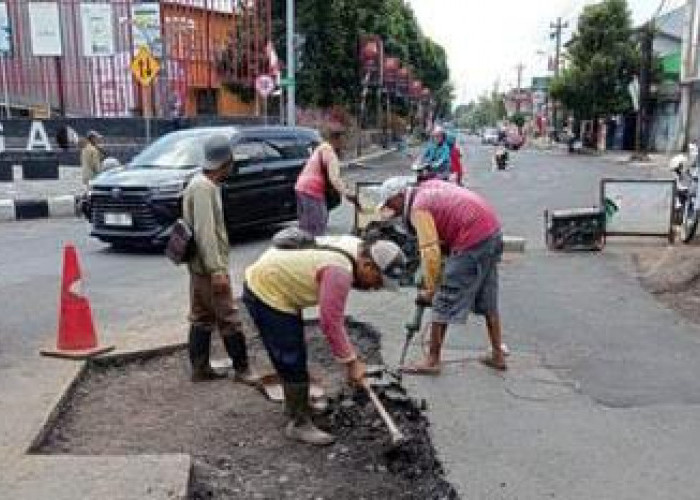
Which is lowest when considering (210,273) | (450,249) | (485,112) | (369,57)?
(485,112)

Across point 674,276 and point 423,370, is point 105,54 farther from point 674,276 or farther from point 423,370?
point 423,370

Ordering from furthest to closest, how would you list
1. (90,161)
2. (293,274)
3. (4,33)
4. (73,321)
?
(4,33), (90,161), (73,321), (293,274)

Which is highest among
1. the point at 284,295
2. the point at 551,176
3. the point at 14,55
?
the point at 14,55

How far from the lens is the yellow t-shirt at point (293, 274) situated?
4500mm

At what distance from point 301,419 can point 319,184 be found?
4.60m

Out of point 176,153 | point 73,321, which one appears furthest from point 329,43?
point 73,321

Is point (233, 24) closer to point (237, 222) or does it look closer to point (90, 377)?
point (237, 222)

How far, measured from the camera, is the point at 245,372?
606 cm

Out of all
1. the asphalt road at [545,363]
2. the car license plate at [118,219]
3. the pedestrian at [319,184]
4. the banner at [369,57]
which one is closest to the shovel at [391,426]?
the asphalt road at [545,363]

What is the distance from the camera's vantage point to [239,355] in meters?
6.05

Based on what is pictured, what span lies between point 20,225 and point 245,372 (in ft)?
33.6

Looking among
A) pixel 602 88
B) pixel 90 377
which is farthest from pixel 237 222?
pixel 602 88

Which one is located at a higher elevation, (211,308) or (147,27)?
(147,27)

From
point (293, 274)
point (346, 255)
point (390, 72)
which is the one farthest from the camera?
point (390, 72)
